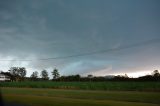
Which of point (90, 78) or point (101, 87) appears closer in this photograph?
point (101, 87)

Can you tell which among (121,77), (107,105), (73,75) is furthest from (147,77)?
(107,105)

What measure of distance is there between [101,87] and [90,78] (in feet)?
141

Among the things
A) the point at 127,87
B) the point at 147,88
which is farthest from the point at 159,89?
the point at 127,87

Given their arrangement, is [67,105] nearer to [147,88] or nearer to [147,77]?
[147,88]

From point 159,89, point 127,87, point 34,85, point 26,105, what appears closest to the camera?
point 26,105

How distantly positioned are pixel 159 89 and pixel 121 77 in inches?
1780

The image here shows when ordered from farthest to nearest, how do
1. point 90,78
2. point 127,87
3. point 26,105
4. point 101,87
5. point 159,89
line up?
point 90,78 → point 101,87 → point 127,87 → point 159,89 → point 26,105

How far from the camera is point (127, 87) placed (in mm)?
61812

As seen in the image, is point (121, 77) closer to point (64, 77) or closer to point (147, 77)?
point (147, 77)

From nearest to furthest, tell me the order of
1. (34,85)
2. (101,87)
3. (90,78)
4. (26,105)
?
(26,105) → (101,87) → (34,85) → (90,78)

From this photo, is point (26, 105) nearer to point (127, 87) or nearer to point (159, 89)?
point (159, 89)

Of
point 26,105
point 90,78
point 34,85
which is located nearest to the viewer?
point 26,105

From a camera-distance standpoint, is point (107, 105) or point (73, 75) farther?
point (73, 75)

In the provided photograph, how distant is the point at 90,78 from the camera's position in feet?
358
